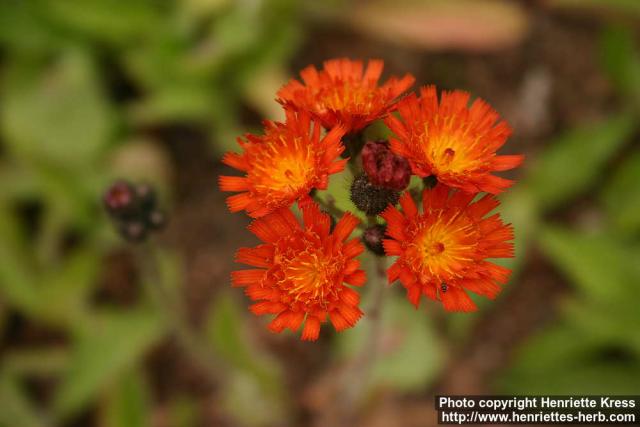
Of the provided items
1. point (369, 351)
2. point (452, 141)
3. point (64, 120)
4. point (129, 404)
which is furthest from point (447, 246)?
point (64, 120)

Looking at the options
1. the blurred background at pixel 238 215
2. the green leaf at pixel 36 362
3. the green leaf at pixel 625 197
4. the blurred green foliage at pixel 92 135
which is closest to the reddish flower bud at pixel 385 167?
the blurred background at pixel 238 215

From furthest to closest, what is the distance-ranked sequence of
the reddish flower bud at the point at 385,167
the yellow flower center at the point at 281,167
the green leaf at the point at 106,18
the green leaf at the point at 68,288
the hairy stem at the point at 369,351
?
1. the green leaf at the point at 106,18
2. the green leaf at the point at 68,288
3. the hairy stem at the point at 369,351
4. the yellow flower center at the point at 281,167
5. the reddish flower bud at the point at 385,167

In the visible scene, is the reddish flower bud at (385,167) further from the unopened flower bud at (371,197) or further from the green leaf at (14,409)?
the green leaf at (14,409)

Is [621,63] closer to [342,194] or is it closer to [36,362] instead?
[342,194]

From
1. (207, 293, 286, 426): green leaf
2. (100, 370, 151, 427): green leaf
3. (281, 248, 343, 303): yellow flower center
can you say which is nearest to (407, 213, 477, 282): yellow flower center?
(281, 248, 343, 303): yellow flower center

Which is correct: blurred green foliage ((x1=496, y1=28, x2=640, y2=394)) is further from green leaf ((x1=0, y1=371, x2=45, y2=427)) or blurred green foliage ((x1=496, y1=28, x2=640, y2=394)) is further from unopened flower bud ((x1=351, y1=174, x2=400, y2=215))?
green leaf ((x1=0, y1=371, x2=45, y2=427))
